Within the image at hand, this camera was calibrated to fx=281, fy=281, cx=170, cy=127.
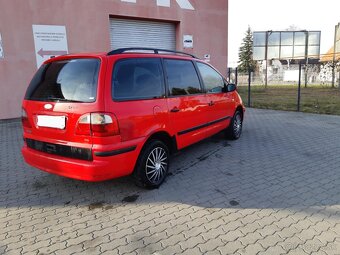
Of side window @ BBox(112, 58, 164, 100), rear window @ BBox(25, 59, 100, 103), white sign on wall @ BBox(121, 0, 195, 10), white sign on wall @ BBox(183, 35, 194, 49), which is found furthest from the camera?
white sign on wall @ BBox(183, 35, 194, 49)

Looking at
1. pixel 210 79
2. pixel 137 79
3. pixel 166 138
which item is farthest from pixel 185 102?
pixel 210 79

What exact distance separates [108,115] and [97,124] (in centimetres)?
16

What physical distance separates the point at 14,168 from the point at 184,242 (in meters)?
3.58

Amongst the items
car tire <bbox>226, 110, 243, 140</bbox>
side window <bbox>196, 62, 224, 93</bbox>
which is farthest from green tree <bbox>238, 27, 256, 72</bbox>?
side window <bbox>196, 62, 224, 93</bbox>

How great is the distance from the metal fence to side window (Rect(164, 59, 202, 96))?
26.0 feet

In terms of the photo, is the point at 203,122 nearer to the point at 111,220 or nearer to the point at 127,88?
the point at 127,88

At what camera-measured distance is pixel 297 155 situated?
5434mm

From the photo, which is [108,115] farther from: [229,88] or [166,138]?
[229,88]

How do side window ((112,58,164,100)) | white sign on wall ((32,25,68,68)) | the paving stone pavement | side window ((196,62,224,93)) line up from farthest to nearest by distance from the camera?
white sign on wall ((32,25,68,68))
side window ((196,62,224,93))
side window ((112,58,164,100))
the paving stone pavement

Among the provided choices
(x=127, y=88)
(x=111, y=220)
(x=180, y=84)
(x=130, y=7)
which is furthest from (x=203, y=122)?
(x=130, y=7)

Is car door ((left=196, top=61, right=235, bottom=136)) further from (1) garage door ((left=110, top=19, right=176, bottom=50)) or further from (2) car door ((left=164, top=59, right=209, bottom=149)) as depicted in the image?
(1) garage door ((left=110, top=19, right=176, bottom=50))

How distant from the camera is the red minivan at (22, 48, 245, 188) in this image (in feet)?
10.4

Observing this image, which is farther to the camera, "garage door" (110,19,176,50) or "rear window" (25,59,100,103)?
"garage door" (110,19,176,50)

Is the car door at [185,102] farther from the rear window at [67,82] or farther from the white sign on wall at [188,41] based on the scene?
the white sign on wall at [188,41]
